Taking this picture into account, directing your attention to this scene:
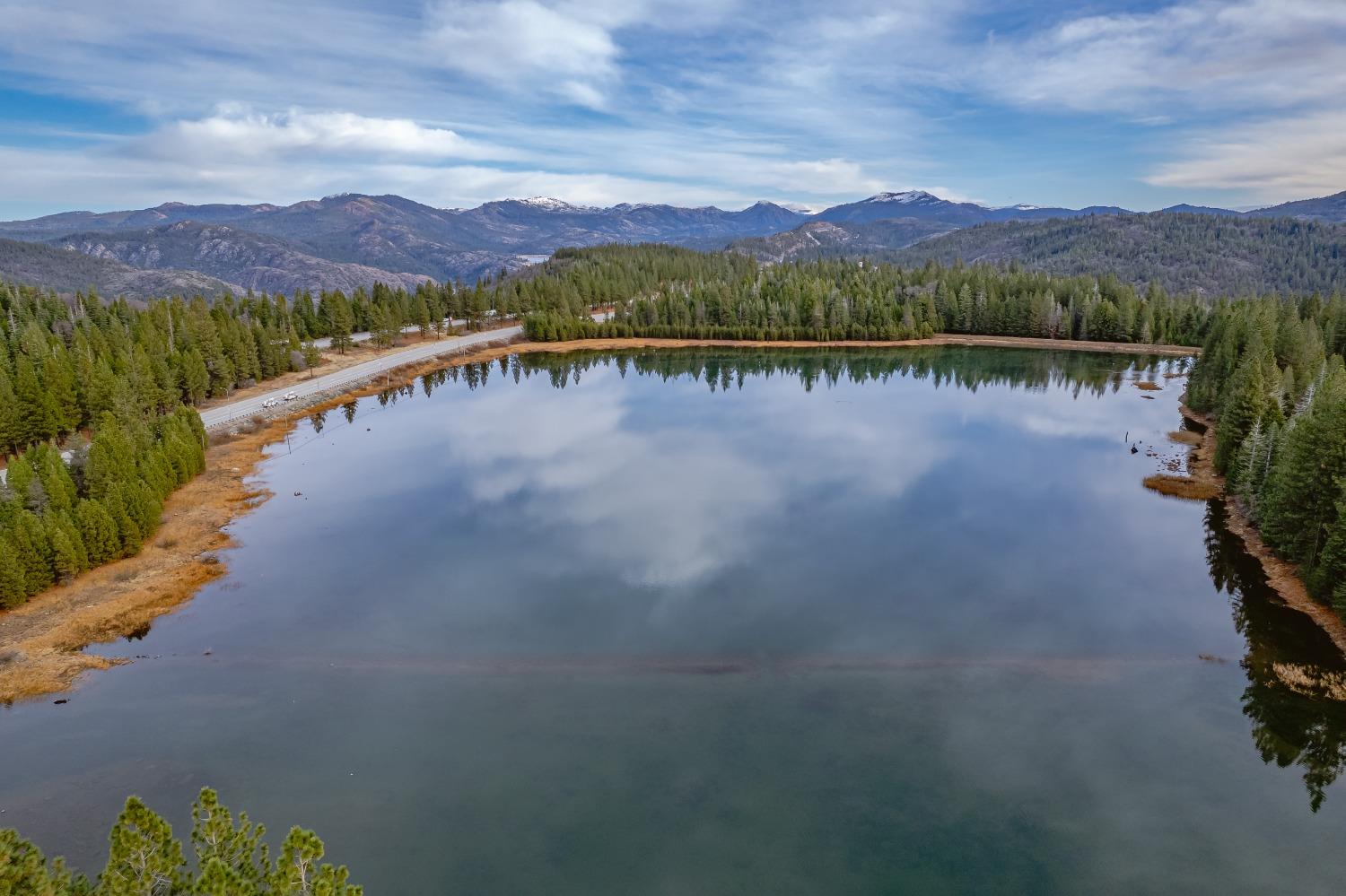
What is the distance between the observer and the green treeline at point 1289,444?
41.7m

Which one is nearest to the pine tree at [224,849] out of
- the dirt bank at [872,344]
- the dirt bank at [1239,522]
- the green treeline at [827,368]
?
the dirt bank at [1239,522]

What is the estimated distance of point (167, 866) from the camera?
1292 centimetres

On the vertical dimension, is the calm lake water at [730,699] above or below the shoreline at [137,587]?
below

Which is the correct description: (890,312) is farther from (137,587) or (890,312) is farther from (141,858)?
(141,858)

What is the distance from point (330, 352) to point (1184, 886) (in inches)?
5286

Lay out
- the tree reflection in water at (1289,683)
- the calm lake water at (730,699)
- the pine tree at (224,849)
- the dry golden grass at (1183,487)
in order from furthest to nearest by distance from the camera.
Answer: the dry golden grass at (1183,487), the tree reflection in water at (1289,683), the calm lake water at (730,699), the pine tree at (224,849)

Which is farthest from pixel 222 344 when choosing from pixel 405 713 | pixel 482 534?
pixel 405 713

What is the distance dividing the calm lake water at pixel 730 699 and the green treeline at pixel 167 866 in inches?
469

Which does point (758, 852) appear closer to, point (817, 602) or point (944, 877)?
point (944, 877)

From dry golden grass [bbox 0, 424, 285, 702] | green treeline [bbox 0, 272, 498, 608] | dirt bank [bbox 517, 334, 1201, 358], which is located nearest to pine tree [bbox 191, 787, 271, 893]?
dry golden grass [bbox 0, 424, 285, 702]

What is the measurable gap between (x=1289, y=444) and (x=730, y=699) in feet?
139

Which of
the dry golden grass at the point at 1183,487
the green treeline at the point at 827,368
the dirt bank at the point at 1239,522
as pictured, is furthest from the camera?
the green treeline at the point at 827,368

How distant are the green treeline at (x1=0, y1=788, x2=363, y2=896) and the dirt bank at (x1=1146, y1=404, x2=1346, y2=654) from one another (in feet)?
152

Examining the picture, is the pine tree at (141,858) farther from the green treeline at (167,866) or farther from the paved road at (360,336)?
the paved road at (360,336)
